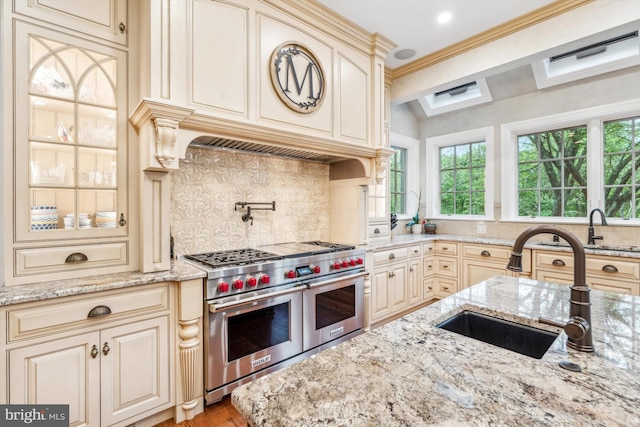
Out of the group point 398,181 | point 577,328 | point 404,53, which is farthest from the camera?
point 398,181

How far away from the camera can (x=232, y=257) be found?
223 centimetres

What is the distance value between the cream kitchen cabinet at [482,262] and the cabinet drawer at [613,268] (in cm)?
53

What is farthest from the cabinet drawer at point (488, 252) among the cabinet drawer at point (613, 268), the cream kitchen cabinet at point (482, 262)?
the cabinet drawer at point (613, 268)

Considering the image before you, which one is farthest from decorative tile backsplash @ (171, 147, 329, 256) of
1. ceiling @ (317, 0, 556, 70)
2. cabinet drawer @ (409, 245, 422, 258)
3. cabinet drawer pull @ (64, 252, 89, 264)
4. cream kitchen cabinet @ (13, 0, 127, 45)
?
ceiling @ (317, 0, 556, 70)

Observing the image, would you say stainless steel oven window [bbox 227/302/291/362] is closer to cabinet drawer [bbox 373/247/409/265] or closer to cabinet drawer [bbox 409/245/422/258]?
cabinet drawer [bbox 373/247/409/265]

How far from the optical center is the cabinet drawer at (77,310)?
141 cm

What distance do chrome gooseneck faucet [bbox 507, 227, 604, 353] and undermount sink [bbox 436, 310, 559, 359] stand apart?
0.52 ft

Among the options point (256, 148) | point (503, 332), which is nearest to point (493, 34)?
point (256, 148)

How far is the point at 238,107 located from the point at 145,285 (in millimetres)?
1292

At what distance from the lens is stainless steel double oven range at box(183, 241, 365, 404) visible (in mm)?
1892

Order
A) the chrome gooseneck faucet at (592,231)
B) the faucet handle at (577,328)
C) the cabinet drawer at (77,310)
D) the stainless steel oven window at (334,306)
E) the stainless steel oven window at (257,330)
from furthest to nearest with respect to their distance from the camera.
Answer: the chrome gooseneck faucet at (592,231) < the stainless steel oven window at (334,306) < the stainless steel oven window at (257,330) < the cabinet drawer at (77,310) < the faucet handle at (577,328)

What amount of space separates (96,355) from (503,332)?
193cm

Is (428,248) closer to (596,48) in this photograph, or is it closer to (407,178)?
(407,178)

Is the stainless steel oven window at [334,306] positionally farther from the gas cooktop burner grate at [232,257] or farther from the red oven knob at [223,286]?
the red oven knob at [223,286]
